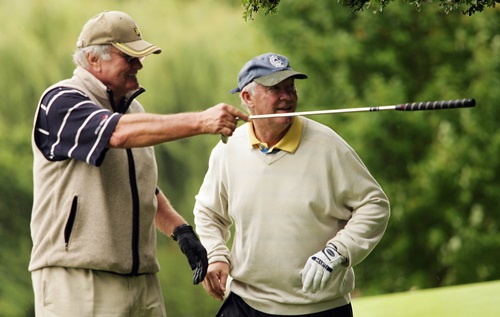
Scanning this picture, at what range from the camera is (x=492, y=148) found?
17.0 meters

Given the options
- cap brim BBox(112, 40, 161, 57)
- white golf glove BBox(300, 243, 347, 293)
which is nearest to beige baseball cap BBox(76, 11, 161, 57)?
cap brim BBox(112, 40, 161, 57)

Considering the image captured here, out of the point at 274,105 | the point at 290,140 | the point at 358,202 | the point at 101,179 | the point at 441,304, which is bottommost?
the point at 441,304

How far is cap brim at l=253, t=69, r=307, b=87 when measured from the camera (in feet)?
17.3

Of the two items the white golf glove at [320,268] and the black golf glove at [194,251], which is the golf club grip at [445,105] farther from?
the black golf glove at [194,251]

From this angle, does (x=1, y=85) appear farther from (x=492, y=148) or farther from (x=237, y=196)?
(x=237, y=196)

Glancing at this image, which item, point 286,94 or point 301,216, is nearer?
point 301,216

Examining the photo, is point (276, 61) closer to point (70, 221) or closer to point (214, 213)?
point (214, 213)

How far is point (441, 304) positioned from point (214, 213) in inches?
234

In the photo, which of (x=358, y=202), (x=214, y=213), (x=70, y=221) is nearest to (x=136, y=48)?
(x=70, y=221)

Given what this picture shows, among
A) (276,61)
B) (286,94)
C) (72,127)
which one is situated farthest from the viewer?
(276,61)

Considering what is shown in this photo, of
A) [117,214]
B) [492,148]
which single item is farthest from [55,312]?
[492,148]

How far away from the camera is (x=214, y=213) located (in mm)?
5672

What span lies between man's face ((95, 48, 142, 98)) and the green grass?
5829mm

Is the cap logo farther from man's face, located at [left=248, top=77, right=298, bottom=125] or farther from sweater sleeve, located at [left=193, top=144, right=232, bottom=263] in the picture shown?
sweater sleeve, located at [left=193, top=144, right=232, bottom=263]
